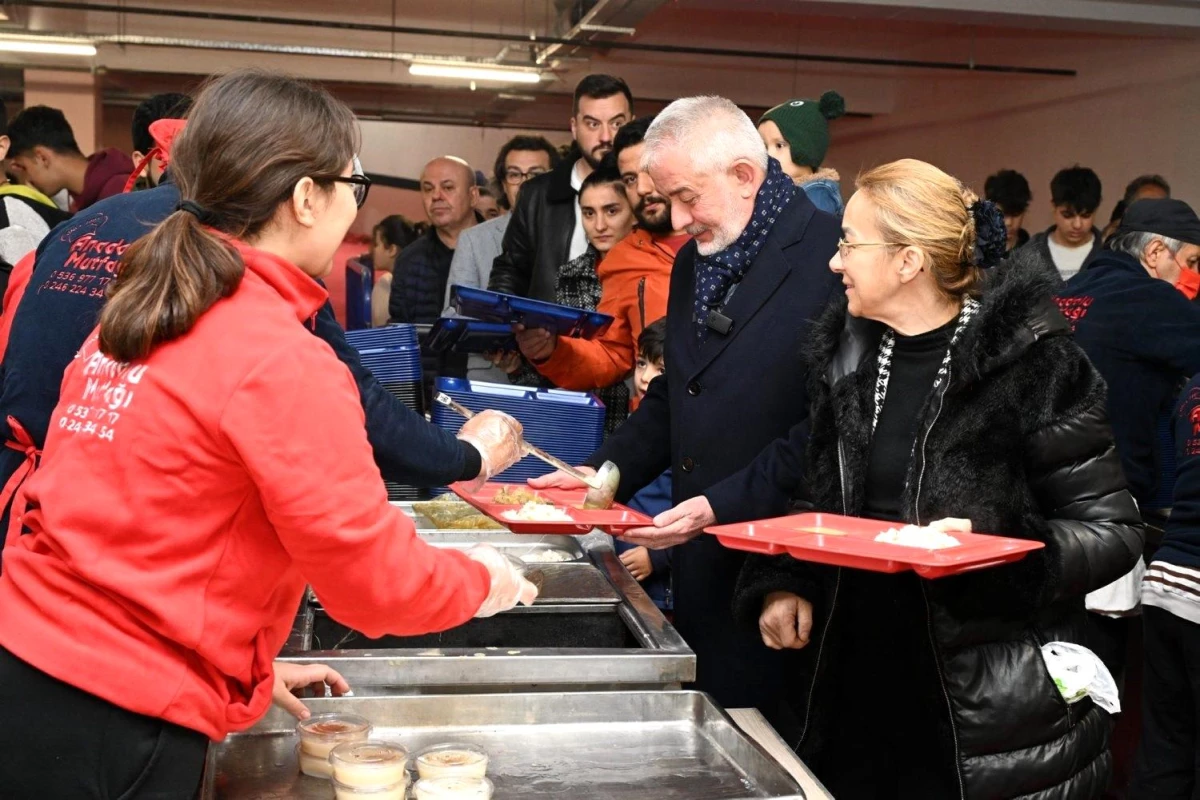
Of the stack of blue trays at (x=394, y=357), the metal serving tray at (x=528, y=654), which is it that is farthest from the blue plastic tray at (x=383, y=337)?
the metal serving tray at (x=528, y=654)

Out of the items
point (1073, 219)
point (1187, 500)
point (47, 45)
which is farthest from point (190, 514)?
point (47, 45)

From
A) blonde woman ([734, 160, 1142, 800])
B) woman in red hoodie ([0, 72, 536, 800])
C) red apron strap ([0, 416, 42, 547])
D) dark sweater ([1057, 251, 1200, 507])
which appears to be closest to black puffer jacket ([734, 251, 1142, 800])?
Answer: blonde woman ([734, 160, 1142, 800])

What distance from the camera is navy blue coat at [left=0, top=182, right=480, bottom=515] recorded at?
198 centimetres

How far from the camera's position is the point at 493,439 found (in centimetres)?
226

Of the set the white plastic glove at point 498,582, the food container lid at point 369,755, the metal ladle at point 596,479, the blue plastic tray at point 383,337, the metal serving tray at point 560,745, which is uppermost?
the blue plastic tray at point 383,337

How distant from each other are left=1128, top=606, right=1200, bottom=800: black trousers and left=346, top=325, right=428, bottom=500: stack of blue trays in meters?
2.00

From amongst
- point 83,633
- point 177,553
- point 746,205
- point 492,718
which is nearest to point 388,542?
point 177,553

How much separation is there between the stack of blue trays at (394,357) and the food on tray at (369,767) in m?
2.10

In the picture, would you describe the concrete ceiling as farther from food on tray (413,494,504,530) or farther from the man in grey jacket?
food on tray (413,494,504,530)

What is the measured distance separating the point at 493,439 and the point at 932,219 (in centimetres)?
84

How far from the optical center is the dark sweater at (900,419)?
6.85 feet

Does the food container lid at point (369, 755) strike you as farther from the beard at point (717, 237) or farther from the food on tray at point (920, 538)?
the beard at point (717, 237)

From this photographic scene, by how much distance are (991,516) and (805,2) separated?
8647 millimetres

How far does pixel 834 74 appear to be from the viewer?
1492cm
